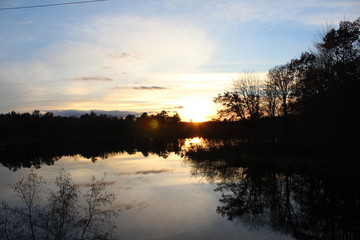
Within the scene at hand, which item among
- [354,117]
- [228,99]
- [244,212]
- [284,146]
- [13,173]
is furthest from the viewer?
[228,99]

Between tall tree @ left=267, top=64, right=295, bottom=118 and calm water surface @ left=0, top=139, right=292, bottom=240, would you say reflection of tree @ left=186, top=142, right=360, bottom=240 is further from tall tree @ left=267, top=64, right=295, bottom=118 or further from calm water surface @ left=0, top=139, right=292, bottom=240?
tall tree @ left=267, top=64, right=295, bottom=118

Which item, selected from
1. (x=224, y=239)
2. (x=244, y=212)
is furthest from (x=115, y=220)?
(x=244, y=212)

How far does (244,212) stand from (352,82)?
47.4ft

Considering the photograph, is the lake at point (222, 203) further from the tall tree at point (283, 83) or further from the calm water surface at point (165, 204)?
the tall tree at point (283, 83)

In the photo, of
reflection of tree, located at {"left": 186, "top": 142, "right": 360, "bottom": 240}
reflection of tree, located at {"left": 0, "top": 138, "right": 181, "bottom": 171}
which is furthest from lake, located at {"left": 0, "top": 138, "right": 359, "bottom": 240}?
reflection of tree, located at {"left": 0, "top": 138, "right": 181, "bottom": 171}

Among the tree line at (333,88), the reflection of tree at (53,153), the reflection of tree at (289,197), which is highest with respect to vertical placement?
the tree line at (333,88)

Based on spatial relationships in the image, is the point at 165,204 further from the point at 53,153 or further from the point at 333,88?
the point at 53,153

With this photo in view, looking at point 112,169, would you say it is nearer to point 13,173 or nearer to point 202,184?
point 13,173

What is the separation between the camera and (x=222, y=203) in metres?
17.3

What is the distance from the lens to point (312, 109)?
24969 mm

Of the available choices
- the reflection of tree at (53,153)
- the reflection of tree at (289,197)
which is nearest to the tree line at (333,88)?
the reflection of tree at (289,197)

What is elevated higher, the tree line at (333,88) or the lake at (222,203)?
the tree line at (333,88)

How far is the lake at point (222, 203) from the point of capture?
493 inches

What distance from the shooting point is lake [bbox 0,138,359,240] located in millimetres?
12523
